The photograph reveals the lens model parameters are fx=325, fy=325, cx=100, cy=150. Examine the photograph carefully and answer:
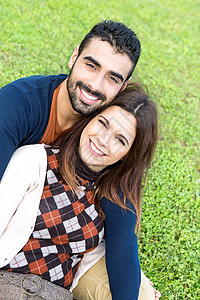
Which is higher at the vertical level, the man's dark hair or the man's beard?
the man's dark hair

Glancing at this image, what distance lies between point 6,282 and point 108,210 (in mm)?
893

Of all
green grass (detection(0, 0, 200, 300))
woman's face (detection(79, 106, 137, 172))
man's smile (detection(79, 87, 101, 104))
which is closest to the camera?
woman's face (detection(79, 106, 137, 172))

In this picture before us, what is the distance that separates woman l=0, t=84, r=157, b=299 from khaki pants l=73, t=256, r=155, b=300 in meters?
0.15

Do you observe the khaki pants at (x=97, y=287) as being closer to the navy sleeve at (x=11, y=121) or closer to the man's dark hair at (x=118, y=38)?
the navy sleeve at (x=11, y=121)

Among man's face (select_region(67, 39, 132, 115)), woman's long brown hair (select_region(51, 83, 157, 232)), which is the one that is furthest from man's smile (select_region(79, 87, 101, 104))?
woman's long brown hair (select_region(51, 83, 157, 232))

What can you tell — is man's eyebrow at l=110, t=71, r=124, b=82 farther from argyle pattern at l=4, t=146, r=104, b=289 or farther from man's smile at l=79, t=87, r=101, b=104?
argyle pattern at l=4, t=146, r=104, b=289

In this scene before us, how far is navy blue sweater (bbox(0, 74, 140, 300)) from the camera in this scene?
246 centimetres

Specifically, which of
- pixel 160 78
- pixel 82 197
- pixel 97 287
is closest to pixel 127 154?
pixel 82 197

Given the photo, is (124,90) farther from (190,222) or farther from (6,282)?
(190,222)

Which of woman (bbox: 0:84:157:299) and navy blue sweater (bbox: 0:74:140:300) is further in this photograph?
navy blue sweater (bbox: 0:74:140:300)

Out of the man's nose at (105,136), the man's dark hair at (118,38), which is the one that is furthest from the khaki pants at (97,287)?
the man's dark hair at (118,38)

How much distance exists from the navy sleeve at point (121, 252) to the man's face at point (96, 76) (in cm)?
82

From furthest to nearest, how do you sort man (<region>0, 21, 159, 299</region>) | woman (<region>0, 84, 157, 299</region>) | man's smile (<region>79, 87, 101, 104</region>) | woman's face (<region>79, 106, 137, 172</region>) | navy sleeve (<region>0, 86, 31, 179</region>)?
man's smile (<region>79, 87, 101, 104</region>), man (<region>0, 21, 159, 299</region>), woman's face (<region>79, 106, 137, 172</region>), navy sleeve (<region>0, 86, 31, 179</region>), woman (<region>0, 84, 157, 299</region>)

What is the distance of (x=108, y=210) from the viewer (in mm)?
2559
